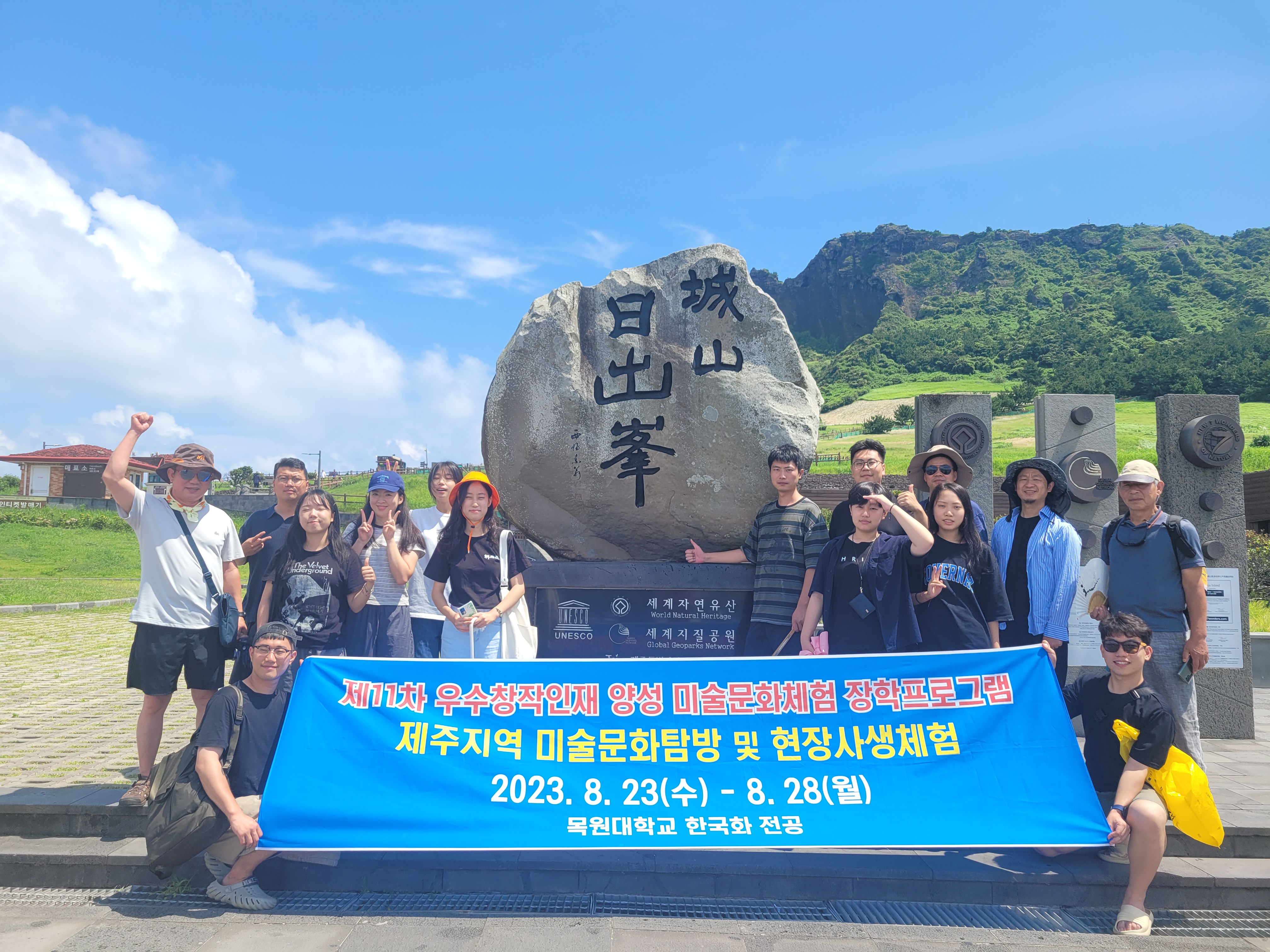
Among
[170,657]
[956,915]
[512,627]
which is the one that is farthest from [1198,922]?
[170,657]

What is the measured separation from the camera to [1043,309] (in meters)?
73.2

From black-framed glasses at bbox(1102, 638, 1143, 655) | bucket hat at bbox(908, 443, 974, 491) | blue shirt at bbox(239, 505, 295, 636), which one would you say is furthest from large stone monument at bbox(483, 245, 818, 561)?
black-framed glasses at bbox(1102, 638, 1143, 655)

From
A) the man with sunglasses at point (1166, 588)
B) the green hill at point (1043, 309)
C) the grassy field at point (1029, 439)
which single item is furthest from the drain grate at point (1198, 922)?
the green hill at point (1043, 309)

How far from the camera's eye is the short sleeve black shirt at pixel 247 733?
9.45 ft

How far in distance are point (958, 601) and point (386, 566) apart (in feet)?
8.85

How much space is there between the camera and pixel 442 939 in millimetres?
2650

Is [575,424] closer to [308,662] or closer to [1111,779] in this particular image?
[308,662]

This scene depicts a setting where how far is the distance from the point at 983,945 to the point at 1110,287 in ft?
278

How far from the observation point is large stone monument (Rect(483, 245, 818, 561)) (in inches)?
194

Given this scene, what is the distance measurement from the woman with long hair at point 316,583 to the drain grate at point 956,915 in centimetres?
237

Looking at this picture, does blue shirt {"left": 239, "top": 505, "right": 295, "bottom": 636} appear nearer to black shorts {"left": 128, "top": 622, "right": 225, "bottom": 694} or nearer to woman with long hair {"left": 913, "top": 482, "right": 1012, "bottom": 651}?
black shorts {"left": 128, "top": 622, "right": 225, "bottom": 694}

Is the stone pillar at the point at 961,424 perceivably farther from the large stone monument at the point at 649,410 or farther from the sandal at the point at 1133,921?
the sandal at the point at 1133,921

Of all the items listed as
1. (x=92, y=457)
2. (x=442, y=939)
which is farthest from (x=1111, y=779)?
(x=92, y=457)

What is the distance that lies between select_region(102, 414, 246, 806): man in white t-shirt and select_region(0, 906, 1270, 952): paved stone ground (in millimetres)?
704
